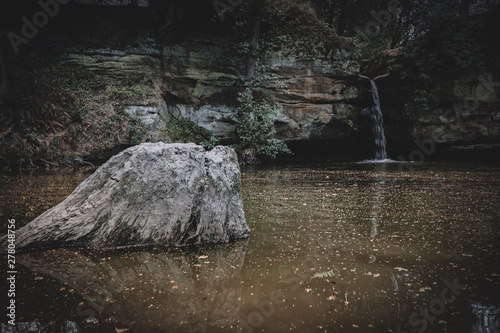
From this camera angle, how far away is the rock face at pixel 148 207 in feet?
9.04

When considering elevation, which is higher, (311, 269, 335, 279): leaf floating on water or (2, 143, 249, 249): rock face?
(2, 143, 249, 249): rock face

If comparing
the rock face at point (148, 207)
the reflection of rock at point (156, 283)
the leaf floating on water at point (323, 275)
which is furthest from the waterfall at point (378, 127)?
the leaf floating on water at point (323, 275)

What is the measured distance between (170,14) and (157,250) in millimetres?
12804

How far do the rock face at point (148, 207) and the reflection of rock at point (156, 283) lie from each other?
210 millimetres

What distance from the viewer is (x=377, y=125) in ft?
42.8

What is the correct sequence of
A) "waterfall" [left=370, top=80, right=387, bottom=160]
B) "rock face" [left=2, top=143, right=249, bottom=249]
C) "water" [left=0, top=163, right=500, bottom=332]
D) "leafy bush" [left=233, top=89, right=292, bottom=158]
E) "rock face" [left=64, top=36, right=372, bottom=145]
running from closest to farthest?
1. "water" [left=0, top=163, right=500, bottom=332]
2. "rock face" [left=2, top=143, right=249, bottom=249]
3. "leafy bush" [left=233, top=89, right=292, bottom=158]
4. "rock face" [left=64, top=36, right=372, bottom=145]
5. "waterfall" [left=370, top=80, right=387, bottom=160]

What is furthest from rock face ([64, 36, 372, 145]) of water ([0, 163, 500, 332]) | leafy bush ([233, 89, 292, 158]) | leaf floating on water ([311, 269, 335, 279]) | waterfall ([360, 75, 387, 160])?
leaf floating on water ([311, 269, 335, 279])

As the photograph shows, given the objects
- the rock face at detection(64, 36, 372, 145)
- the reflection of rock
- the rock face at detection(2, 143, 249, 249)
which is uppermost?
the rock face at detection(64, 36, 372, 145)

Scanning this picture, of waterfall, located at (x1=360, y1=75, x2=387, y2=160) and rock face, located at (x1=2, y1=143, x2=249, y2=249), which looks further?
waterfall, located at (x1=360, y1=75, x2=387, y2=160)

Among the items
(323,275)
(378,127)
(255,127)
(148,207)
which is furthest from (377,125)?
(148,207)

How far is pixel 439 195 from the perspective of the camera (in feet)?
16.1

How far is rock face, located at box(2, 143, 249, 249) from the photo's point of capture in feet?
9.04

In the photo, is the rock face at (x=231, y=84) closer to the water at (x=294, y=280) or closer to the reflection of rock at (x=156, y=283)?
the water at (x=294, y=280)

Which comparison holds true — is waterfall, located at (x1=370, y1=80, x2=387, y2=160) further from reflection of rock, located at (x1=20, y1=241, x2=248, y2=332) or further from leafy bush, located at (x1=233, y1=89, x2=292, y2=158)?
reflection of rock, located at (x1=20, y1=241, x2=248, y2=332)
